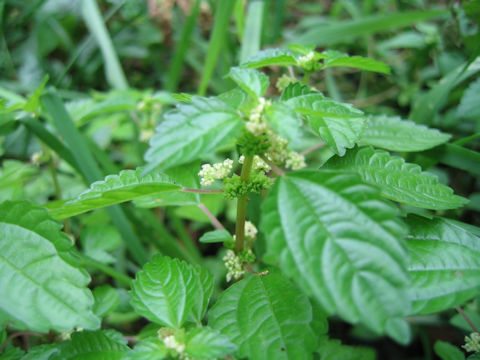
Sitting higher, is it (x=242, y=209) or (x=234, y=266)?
(x=242, y=209)

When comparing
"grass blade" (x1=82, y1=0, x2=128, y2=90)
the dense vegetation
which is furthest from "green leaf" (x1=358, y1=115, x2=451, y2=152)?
"grass blade" (x1=82, y1=0, x2=128, y2=90)

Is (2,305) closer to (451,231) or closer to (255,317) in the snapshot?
(255,317)

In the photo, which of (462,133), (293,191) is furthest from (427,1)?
(293,191)

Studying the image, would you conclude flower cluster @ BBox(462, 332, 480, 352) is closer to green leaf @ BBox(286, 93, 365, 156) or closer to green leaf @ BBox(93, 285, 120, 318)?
green leaf @ BBox(286, 93, 365, 156)

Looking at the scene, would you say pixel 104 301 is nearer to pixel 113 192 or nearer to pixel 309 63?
pixel 113 192

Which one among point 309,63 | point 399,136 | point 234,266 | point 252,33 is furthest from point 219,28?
point 234,266

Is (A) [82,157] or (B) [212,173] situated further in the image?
(A) [82,157]

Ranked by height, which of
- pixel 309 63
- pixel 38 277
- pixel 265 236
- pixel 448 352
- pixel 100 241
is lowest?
pixel 448 352
